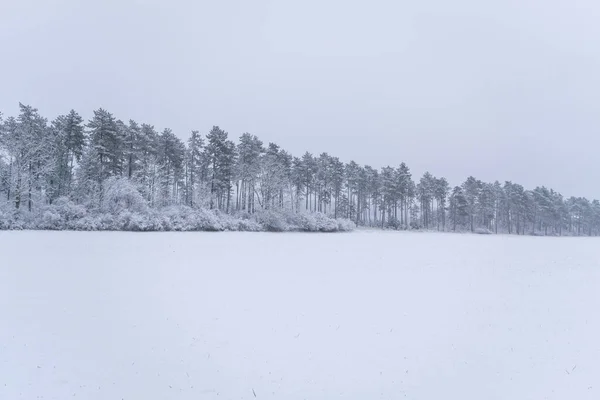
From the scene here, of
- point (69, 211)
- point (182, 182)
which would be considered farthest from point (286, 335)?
point (182, 182)

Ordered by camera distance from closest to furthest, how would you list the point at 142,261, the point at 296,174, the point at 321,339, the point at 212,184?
1. the point at 321,339
2. the point at 142,261
3. the point at 212,184
4. the point at 296,174

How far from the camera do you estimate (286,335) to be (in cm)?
705

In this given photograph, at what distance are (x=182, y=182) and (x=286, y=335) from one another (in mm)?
53240

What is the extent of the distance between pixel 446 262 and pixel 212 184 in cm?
3966

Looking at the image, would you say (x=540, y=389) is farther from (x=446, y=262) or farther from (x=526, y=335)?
(x=446, y=262)

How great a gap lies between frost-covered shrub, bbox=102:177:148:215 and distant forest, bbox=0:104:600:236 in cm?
11

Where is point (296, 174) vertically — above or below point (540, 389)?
above

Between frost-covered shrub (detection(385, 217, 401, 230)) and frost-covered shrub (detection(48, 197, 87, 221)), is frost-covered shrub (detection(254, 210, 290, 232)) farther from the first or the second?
frost-covered shrub (detection(385, 217, 401, 230))

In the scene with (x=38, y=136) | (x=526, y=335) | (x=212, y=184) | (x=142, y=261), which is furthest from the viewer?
(x=212, y=184)

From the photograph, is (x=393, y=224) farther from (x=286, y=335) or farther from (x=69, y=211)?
(x=286, y=335)

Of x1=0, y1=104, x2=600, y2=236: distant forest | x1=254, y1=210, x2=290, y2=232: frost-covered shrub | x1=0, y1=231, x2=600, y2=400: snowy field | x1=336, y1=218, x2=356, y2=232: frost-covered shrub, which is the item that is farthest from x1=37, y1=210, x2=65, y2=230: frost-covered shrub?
x1=336, y1=218, x2=356, y2=232: frost-covered shrub

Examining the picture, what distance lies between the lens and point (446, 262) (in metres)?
18.0

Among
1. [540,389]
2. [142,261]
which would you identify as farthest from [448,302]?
[142,261]

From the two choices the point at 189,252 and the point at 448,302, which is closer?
the point at 448,302
